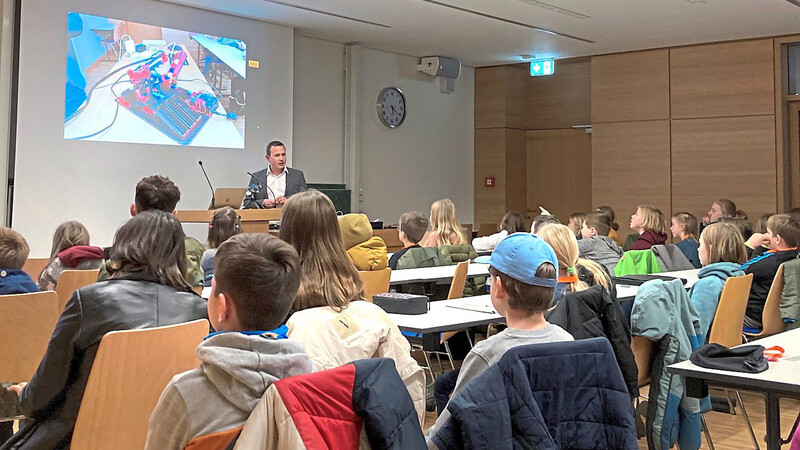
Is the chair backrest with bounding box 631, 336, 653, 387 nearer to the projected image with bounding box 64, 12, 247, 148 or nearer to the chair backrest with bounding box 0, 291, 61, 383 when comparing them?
the chair backrest with bounding box 0, 291, 61, 383

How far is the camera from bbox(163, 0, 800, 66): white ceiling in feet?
27.4

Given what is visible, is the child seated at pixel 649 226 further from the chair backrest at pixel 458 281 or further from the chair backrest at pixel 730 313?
the chair backrest at pixel 730 313

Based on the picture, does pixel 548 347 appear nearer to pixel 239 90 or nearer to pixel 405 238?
pixel 405 238

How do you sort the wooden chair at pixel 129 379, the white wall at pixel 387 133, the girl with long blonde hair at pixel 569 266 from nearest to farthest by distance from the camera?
the wooden chair at pixel 129 379
the girl with long blonde hair at pixel 569 266
the white wall at pixel 387 133

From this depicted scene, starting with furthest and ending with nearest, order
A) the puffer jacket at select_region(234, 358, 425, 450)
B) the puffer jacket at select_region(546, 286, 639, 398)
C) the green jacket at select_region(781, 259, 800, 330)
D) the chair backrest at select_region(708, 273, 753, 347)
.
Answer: the green jacket at select_region(781, 259, 800, 330) < the chair backrest at select_region(708, 273, 753, 347) < the puffer jacket at select_region(546, 286, 639, 398) < the puffer jacket at select_region(234, 358, 425, 450)

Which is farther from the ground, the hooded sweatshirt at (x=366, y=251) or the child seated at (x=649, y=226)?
the child seated at (x=649, y=226)

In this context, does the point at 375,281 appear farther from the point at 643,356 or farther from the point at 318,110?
the point at 318,110

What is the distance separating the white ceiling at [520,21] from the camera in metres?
8.34

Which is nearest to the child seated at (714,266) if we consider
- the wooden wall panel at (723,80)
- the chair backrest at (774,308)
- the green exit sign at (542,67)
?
the chair backrest at (774,308)

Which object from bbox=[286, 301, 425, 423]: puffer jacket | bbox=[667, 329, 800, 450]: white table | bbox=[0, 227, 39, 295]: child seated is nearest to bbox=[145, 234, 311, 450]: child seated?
bbox=[286, 301, 425, 423]: puffer jacket

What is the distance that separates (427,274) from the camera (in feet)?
16.7

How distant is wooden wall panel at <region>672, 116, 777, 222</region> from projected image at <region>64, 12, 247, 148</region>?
598 centimetres

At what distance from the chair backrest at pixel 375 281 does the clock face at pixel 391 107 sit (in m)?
6.68

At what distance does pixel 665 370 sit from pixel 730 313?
90cm
